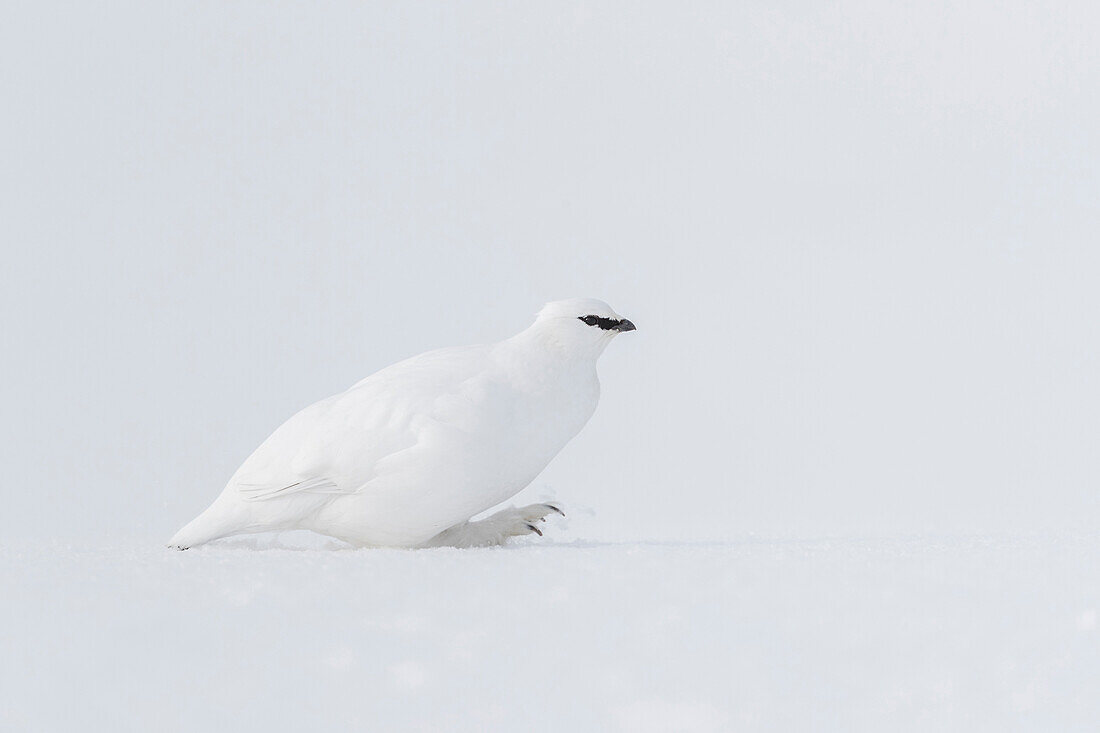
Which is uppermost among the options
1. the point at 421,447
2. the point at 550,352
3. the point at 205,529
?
the point at 550,352

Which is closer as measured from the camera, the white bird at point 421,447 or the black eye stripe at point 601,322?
the white bird at point 421,447

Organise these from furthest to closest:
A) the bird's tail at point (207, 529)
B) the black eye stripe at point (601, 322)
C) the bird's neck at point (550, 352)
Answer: the black eye stripe at point (601, 322) → the bird's neck at point (550, 352) → the bird's tail at point (207, 529)

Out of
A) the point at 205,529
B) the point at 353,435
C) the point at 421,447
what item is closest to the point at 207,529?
the point at 205,529

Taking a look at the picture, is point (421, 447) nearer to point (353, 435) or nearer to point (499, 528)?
point (353, 435)

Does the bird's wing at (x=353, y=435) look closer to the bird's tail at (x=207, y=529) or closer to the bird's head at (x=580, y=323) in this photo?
the bird's tail at (x=207, y=529)

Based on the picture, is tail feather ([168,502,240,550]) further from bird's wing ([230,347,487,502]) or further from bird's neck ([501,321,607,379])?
bird's neck ([501,321,607,379])

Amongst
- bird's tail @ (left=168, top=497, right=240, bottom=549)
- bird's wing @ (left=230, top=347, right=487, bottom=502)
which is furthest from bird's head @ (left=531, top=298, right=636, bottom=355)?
bird's tail @ (left=168, top=497, right=240, bottom=549)

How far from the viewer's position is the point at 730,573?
432 cm

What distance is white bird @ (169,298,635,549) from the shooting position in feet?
16.3

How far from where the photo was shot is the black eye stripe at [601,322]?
5430mm

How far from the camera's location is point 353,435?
5.00 meters

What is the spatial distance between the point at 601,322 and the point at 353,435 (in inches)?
48.3

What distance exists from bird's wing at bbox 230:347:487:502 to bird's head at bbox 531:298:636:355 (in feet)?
1.18

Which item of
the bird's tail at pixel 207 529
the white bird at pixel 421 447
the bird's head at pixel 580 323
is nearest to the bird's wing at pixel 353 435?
the white bird at pixel 421 447
